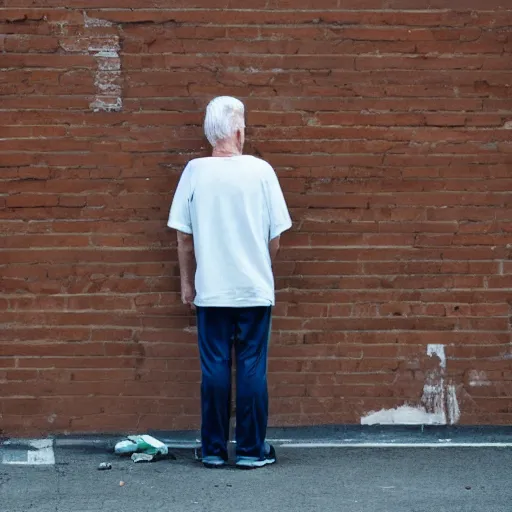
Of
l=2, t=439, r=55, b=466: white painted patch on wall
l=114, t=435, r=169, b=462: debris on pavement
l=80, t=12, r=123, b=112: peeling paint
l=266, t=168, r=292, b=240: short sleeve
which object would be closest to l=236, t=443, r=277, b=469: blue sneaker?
l=114, t=435, r=169, b=462: debris on pavement

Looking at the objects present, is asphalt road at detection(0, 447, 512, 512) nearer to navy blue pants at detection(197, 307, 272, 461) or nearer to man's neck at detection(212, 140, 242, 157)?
navy blue pants at detection(197, 307, 272, 461)

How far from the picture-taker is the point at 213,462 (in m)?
6.69

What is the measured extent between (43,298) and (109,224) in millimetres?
545

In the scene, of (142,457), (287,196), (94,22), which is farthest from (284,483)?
(94,22)

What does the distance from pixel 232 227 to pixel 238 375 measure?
77cm

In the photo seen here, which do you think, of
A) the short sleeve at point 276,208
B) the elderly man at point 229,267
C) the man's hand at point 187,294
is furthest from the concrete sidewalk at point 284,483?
the short sleeve at point 276,208

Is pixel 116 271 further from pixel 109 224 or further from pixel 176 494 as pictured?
pixel 176 494

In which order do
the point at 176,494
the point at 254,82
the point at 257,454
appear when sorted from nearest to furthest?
the point at 176,494
the point at 257,454
the point at 254,82

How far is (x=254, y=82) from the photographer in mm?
7125

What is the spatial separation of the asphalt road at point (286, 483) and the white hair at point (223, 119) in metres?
1.71

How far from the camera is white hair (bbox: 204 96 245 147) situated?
261 inches

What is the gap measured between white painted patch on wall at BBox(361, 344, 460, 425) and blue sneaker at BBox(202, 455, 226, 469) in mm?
982

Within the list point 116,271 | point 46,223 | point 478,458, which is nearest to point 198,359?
point 116,271

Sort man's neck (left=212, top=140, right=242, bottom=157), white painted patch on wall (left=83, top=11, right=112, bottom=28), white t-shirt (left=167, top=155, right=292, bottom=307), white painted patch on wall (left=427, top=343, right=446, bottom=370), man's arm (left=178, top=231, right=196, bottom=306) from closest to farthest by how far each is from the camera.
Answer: white t-shirt (left=167, top=155, right=292, bottom=307), man's neck (left=212, top=140, right=242, bottom=157), man's arm (left=178, top=231, right=196, bottom=306), white painted patch on wall (left=83, top=11, right=112, bottom=28), white painted patch on wall (left=427, top=343, right=446, bottom=370)
